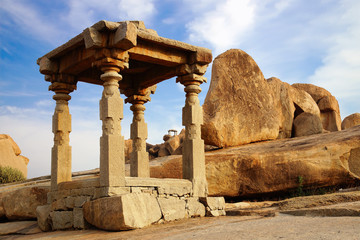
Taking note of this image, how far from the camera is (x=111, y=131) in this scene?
25.1 ft

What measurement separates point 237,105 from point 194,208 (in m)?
6.34

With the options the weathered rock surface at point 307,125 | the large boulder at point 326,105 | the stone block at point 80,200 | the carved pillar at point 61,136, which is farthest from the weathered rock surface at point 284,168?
the large boulder at point 326,105

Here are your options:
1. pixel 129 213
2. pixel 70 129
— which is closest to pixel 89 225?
pixel 129 213

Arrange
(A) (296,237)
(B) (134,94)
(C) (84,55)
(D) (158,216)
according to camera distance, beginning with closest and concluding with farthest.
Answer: (A) (296,237) → (D) (158,216) → (C) (84,55) → (B) (134,94)

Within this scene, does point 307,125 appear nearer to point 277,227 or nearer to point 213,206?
point 213,206

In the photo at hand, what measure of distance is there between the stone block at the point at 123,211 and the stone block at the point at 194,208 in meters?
0.97

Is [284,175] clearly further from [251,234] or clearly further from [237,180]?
[251,234]

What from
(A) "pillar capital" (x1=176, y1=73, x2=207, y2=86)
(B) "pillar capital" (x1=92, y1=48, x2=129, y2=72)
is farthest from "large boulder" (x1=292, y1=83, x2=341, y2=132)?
(B) "pillar capital" (x1=92, y1=48, x2=129, y2=72)

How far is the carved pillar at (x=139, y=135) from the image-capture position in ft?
34.3

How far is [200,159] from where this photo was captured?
9.05 metres

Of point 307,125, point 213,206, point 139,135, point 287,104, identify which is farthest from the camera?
point 287,104

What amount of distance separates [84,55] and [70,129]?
1986mm

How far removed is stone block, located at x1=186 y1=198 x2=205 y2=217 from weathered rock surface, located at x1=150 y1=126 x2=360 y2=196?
247 cm

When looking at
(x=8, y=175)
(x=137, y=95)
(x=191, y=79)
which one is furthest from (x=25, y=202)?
(x=8, y=175)
